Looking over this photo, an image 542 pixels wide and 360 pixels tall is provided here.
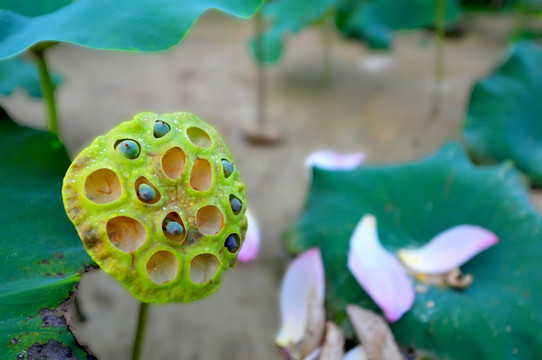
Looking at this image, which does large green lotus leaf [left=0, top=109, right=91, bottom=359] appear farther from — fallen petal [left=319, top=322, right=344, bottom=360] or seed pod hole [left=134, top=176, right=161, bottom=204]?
fallen petal [left=319, top=322, right=344, bottom=360]

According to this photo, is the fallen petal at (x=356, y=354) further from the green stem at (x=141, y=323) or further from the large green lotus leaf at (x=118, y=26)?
the large green lotus leaf at (x=118, y=26)

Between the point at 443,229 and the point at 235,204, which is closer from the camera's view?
the point at 235,204

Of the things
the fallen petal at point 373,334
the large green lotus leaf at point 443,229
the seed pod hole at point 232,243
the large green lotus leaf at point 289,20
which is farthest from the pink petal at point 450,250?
the large green lotus leaf at point 289,20

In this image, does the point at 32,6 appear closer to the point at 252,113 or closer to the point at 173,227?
the point at 173,227

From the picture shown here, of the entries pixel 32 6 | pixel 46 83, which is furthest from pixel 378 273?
pixel 32 6

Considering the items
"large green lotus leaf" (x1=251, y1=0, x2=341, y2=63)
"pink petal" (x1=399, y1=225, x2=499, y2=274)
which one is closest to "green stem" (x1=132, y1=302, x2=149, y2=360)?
"pink petal" (x1=399, y1=225, x2=499, y2=274)

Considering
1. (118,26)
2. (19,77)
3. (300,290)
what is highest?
(118,26)

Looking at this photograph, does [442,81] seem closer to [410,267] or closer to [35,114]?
[410,267]
